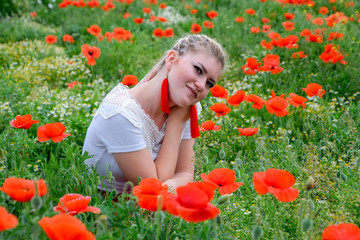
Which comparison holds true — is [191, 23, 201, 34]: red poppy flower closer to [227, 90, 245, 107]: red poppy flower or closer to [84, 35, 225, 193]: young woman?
[227, 90, 245, 107]: red poppy flower

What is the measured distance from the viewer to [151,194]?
64.9 inches

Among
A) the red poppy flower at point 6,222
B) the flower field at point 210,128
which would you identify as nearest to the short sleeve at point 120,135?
the flower field at point 210,128

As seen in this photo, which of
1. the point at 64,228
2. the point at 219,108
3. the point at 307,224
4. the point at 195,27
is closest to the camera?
the point at 64,228

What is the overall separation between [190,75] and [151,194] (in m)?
1.14

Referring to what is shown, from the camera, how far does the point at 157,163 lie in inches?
110

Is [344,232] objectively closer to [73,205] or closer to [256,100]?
[73,205]

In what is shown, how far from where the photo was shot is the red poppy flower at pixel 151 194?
1.54 meters

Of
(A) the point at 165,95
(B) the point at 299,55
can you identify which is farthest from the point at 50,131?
(B) the point at 299,55

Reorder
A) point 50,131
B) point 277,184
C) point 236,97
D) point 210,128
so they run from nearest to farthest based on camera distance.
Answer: point 277,184 → point 50,131 → point 210,128 → point 236,97

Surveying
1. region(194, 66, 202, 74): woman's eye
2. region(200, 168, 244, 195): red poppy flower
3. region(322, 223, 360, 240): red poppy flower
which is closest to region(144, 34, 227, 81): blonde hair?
region(194, 66, 202, 74): woman's eye

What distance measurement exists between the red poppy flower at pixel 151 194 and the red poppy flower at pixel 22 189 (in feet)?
1.13

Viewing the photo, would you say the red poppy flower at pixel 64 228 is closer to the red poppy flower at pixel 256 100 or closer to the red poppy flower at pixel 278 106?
the red poppy flower at pixel 278 106

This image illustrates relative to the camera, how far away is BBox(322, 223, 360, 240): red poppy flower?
143cm

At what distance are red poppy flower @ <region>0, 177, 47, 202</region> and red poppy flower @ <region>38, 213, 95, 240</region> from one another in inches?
13.0
